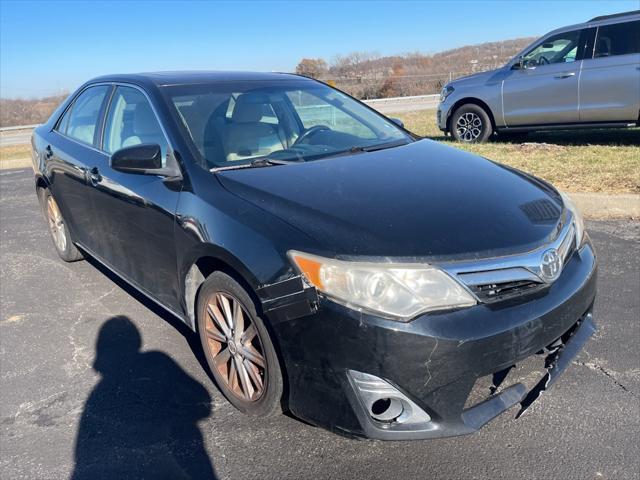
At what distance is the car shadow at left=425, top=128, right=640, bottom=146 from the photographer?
30.8ft

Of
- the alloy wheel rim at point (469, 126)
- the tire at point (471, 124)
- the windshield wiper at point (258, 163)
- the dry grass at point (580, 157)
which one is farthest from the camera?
the alloy wheel rim at point (469, 126)

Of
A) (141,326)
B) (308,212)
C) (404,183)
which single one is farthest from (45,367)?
(404,183)

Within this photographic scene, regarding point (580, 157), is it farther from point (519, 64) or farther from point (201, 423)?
point (201, 423)

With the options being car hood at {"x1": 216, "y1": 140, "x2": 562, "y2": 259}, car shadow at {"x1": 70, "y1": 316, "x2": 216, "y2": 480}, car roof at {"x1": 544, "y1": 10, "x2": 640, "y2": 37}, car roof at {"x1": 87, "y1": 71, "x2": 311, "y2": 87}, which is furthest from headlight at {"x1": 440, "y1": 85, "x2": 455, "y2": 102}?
car shadow at {"x1": 70, "y1": 316, "x2": 216, "y2": 480}

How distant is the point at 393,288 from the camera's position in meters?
2.12

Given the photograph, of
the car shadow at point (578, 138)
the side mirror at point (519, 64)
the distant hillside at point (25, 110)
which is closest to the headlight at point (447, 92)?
the car shadow at point (578, 138)

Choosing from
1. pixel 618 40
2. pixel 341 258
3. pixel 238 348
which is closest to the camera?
pixel 341 258

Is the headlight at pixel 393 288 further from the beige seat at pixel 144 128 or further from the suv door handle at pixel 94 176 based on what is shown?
the suv door handle at pixel 94 176

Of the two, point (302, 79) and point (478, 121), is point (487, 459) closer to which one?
point (302, 79)

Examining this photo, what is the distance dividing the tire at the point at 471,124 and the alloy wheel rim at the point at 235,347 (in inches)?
318

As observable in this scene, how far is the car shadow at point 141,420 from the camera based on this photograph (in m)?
2.45

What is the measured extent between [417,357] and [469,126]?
859 cm

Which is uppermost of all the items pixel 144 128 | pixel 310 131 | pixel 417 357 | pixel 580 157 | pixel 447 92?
pixel 144 128

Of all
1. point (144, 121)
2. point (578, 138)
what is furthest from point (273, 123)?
point (578, 138)
